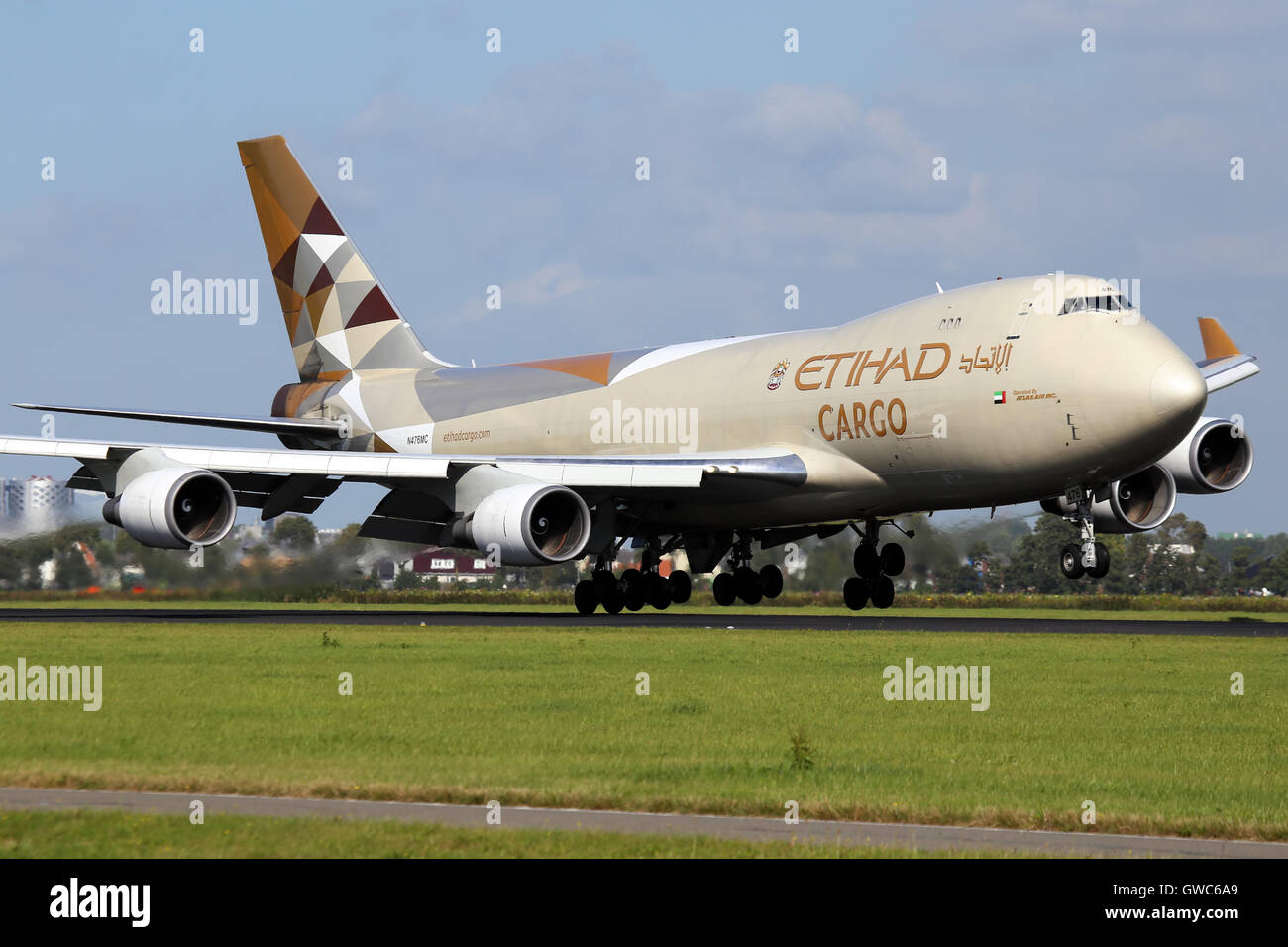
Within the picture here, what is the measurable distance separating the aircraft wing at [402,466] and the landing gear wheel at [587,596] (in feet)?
10.8

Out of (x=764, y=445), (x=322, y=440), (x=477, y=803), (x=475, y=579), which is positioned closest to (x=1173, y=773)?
(x=477, y=803)

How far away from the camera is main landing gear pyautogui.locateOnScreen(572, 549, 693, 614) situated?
135 ft

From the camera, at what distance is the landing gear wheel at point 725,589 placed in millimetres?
45469

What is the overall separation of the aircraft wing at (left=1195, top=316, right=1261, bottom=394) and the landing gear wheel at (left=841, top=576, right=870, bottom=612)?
31.1ft

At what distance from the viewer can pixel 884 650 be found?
27.7 m

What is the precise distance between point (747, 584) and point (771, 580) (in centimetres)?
65

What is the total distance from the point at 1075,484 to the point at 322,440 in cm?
2504

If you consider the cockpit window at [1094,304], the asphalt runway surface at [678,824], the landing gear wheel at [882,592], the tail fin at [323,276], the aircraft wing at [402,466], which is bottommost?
the asphalt runway surface at [678,824]

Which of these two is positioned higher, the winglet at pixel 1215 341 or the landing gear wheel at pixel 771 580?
the winglet at pixel 1215 341

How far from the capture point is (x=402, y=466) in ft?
125
